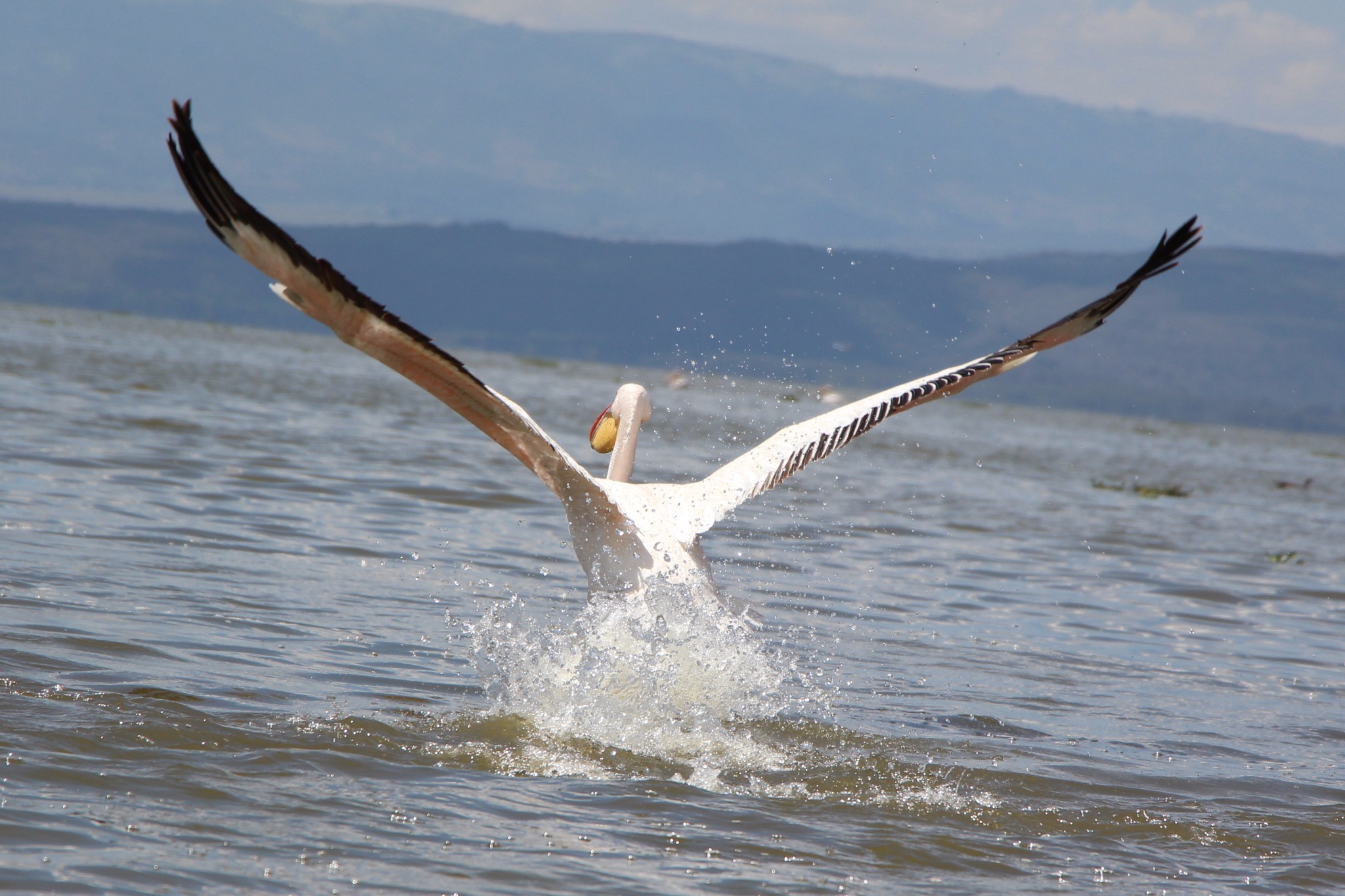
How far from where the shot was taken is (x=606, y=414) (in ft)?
26.1

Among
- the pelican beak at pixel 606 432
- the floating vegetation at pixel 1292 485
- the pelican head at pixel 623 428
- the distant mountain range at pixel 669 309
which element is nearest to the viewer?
the pelican head at pixel 623 428

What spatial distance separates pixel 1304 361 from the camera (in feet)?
626

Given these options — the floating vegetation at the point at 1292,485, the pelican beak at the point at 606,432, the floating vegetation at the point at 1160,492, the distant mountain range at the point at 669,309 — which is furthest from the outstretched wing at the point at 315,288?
the distant mountain range at the point at 669,309

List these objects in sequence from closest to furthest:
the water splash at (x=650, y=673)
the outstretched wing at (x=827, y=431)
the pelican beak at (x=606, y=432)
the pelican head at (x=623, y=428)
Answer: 1. the water splash at (x=650, y=673)
2. the outstretched wing at (x=827, y=431)
3. the pelican head at (x=623, y=428)
4. the pelican beak at (x=606, y=432)

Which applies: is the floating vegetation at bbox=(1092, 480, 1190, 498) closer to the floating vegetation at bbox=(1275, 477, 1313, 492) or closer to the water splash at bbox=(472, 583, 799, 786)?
the floating vegetation at bbox=(1275, 477, 1313, 492)

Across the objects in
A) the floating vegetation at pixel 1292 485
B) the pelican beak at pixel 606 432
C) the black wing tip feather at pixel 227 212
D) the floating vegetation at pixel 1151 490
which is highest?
the floating vegetation at pixel 1292 485

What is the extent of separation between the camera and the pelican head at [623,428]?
771 centimetres

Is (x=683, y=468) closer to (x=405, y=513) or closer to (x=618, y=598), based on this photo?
(x=405, y=513)

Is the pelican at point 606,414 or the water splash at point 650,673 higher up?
the pelican at point 606,414

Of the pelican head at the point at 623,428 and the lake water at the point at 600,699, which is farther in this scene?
the pelican head at the point at 623,428

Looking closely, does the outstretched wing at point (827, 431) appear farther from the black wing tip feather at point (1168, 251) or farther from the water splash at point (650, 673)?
the water splash at point (650, 673)

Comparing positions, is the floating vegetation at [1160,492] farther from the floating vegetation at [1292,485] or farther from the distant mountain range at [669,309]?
the distant mountain range at [669,309]

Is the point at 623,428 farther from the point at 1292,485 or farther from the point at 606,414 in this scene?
the point at 1292,485

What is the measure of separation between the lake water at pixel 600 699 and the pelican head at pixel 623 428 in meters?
0.88
